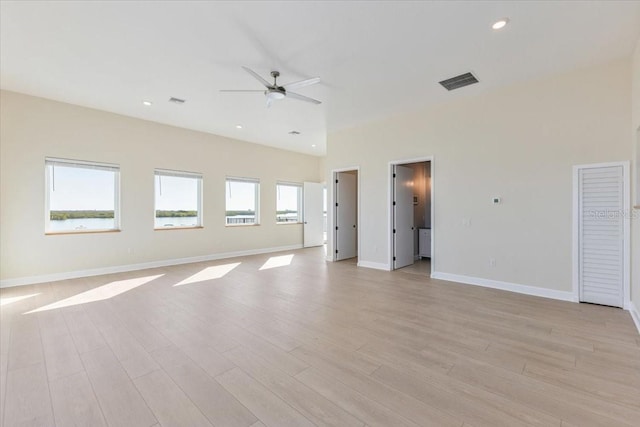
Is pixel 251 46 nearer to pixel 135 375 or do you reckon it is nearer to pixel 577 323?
pixel 135 375

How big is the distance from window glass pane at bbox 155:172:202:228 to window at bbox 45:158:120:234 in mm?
822

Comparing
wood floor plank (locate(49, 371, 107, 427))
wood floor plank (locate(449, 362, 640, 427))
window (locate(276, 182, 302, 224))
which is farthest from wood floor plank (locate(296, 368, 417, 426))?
window (locate(276, 182, 302, 224))

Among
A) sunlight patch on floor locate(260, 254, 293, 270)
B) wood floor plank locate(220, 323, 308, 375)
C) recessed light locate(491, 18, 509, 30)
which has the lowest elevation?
wood floor plank locate(220, 323, 308, 375)

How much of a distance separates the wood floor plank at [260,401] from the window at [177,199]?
5.27 metres

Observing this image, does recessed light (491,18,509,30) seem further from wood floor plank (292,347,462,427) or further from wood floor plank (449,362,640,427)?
wood floor plank (292,347,462,427)


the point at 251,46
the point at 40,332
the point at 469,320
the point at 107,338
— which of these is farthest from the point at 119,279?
the point at 469,320

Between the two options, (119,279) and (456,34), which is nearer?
(456,34)

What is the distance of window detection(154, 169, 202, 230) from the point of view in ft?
21.3

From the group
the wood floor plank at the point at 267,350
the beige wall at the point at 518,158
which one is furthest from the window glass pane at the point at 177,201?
the beige wall at the point at 518,158

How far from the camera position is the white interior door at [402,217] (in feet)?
19.7

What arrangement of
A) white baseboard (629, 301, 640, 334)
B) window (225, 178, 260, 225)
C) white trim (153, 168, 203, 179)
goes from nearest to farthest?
white baseboard (629, 301, 640, 334) → white trim (153, 168, 203, 179) → window (225, 178, 260, 225)

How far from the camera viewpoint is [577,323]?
10.4 ft

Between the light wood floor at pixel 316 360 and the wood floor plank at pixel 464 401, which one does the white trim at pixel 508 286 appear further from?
the wood floor plank at pixel 464 401

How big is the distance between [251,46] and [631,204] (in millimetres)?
5009
